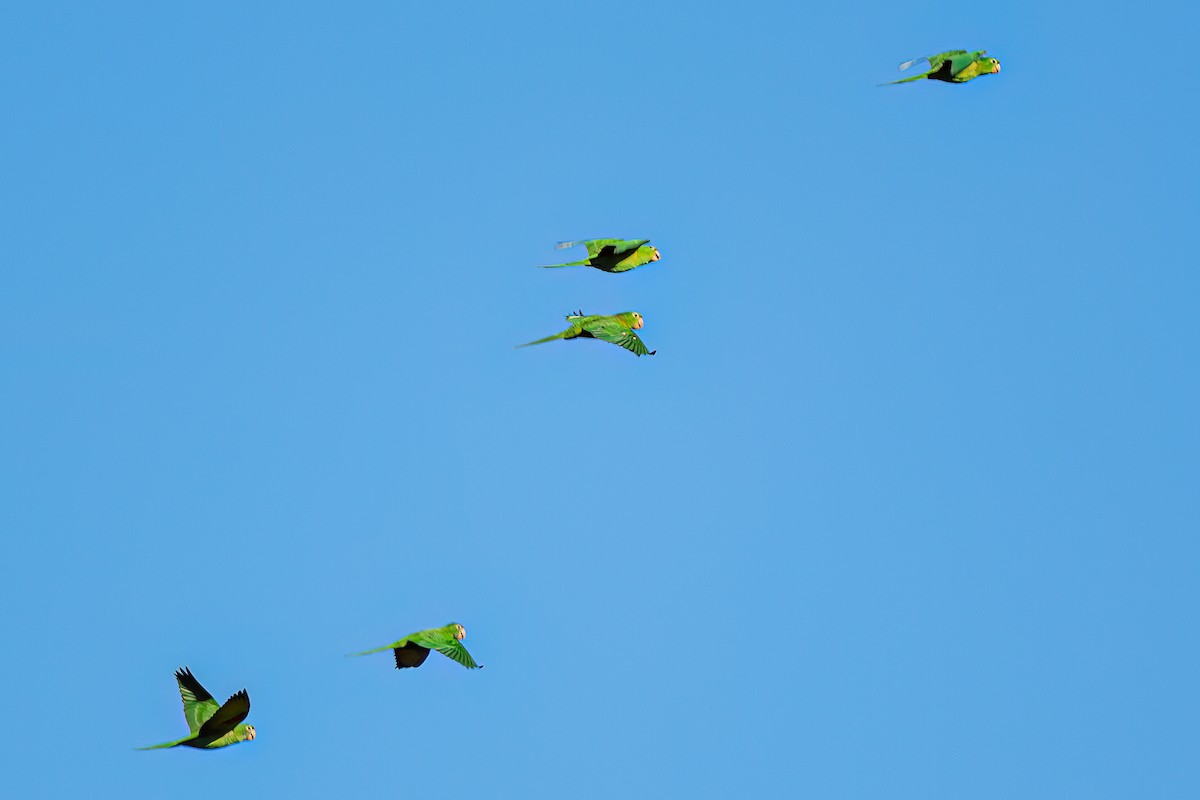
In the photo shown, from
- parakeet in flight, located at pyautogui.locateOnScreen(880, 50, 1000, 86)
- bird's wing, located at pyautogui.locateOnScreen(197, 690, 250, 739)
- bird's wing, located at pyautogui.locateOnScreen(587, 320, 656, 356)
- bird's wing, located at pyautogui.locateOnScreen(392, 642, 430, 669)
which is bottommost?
bird's wing, located at pyautogui.locateOnScreen(197, 690, 250, 739)

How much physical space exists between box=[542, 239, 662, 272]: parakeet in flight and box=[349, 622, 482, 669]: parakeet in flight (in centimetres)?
1461

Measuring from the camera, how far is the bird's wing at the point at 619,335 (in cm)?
7288

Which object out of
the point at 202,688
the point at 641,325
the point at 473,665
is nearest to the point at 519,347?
the point at 641,325

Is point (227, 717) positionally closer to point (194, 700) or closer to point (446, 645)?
point (194, 700)

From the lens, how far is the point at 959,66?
7762 cm

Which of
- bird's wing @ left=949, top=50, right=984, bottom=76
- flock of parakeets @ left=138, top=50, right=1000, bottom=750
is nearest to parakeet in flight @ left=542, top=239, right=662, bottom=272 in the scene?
flock of parakeets @ left=138, top=50, right=1000, bottom=750

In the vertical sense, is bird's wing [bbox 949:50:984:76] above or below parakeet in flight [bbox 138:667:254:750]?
above

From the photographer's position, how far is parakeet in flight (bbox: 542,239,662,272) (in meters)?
74.6

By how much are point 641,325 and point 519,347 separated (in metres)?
4.70

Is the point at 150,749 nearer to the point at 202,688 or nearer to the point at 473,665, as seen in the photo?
the point at 202,688

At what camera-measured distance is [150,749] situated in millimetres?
67250

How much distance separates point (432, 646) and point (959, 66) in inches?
1204

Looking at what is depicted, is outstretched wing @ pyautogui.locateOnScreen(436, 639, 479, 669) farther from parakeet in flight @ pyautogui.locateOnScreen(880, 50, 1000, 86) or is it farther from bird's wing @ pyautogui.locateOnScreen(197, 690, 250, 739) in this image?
parakeet in flight @ pyautogui.locateOnScreen(880, 50, 1000, 86)

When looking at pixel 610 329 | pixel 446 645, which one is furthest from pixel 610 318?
pixel 446 645
